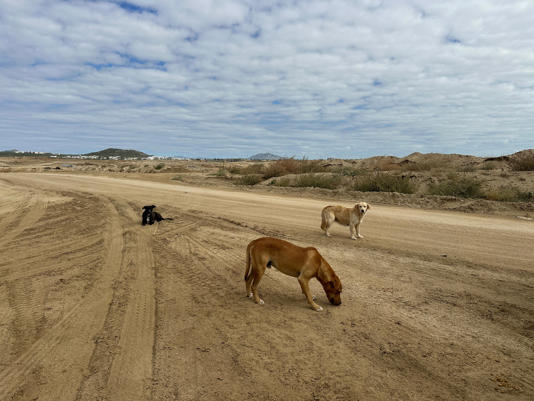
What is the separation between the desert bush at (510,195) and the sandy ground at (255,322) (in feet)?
20.4

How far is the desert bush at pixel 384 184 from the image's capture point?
17.7 m

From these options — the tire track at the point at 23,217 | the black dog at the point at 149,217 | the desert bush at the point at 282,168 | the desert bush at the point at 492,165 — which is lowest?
the tire track at the point at 23,217

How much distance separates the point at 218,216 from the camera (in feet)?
39.9

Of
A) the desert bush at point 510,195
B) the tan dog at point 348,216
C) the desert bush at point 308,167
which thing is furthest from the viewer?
the desert bush at point 308,167

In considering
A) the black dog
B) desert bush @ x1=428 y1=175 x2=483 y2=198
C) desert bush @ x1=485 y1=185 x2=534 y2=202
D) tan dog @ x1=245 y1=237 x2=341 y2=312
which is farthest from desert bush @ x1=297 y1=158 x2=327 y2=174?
tan dog @ x1=245 y1=237 x2=341 y2=312

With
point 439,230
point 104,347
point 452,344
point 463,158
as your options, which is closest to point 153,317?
point 104,347

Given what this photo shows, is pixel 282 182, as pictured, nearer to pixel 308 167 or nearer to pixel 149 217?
pixel 308 167

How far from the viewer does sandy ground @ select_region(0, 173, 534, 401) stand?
3.51 meters

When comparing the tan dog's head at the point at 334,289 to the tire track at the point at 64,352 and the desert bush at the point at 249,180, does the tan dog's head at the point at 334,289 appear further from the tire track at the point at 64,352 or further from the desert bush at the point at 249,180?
the desert bush at the point at 249,180

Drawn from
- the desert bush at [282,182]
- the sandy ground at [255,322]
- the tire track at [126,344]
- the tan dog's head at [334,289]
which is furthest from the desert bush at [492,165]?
the tire track at [126,344]

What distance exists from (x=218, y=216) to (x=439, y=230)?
7.03 meters

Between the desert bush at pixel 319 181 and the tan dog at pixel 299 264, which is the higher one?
the desert bush at pixel 319 181

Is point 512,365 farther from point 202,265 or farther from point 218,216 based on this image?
point 218,216

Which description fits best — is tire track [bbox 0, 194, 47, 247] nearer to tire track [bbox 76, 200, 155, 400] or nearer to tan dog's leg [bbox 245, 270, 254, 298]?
tire track [bbox 76, 200, 155, 400]
